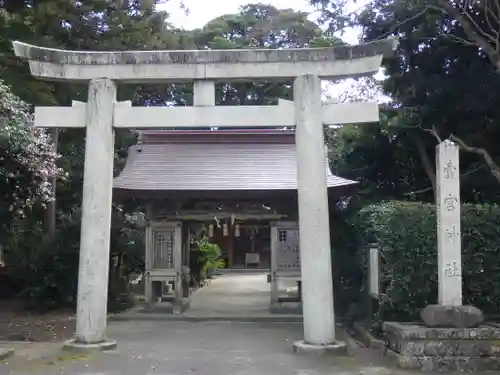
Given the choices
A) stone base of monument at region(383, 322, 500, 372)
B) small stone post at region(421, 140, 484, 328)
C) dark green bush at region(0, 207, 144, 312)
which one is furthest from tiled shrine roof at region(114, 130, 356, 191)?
A: stone base of monument at region(383, 322, 500, 372)

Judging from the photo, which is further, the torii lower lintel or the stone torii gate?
the torii lower lintel

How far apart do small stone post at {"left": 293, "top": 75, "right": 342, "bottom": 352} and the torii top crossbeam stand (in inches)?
16.6

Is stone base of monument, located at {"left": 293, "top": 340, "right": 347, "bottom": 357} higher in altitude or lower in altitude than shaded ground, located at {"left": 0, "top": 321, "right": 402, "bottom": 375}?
higher

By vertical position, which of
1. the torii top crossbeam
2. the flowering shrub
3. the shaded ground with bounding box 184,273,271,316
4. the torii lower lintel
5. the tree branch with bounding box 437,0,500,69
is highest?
the tree branch with bounding box 437,0,500,69

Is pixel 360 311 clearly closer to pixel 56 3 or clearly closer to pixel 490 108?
pixel 490 108

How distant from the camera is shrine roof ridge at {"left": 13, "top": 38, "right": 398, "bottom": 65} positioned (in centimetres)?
991

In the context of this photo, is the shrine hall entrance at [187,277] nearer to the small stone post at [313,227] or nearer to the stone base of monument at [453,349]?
the small stone post at [313,227]

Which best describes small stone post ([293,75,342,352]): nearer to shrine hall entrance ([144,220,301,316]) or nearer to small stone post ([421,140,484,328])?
small stone post ([421,140,484,328])

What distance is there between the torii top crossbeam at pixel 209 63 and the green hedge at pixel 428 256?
8.41 ft

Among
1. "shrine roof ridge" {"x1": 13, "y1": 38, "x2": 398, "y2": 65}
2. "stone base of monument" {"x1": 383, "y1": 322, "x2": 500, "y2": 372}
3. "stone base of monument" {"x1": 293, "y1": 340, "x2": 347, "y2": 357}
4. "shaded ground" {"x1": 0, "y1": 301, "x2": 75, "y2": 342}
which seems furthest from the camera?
"shaded ground" {"x1": 0, "y1": 301, "x2": 75, "y2": 342}

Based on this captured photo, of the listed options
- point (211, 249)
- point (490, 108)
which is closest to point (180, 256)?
point (490, 108)

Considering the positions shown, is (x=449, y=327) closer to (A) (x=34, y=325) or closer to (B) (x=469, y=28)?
(B) (x=469, y=28)

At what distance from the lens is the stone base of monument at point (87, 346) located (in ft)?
31.4

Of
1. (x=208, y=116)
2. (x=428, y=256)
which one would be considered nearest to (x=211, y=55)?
(x=208, y=116)
